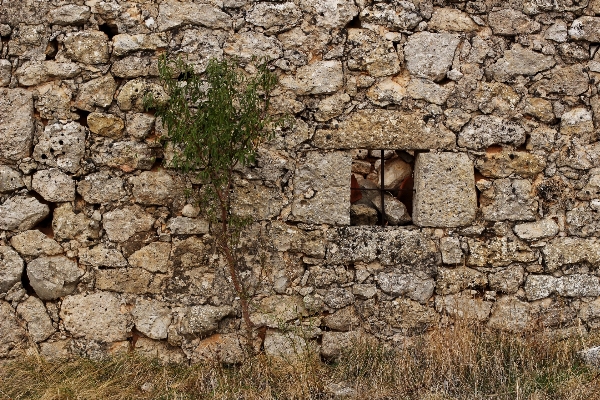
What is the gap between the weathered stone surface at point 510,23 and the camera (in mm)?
4617

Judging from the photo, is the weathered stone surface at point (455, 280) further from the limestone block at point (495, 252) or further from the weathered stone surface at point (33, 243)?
the weathered stone surface at point (33, 243)

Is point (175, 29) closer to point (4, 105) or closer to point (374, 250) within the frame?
point (4, 105)

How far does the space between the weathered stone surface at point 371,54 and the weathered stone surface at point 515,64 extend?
68 centimetres

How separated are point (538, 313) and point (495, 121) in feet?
4.30

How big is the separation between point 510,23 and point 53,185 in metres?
3.16

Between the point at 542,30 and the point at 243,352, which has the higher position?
the point at 542,30

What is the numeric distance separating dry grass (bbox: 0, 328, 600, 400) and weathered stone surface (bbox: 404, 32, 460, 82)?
5.54 feet

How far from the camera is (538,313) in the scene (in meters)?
4.64

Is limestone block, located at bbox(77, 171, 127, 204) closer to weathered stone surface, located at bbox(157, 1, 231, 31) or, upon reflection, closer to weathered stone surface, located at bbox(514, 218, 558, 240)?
weathered stone surface, located at bbox(157, 1, 231, 31)

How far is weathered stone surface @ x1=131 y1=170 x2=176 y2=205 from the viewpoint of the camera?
4480mm

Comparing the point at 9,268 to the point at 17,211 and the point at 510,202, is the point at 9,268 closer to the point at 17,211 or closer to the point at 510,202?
the point at 17,211

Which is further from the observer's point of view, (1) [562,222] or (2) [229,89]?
(1) [562,222]

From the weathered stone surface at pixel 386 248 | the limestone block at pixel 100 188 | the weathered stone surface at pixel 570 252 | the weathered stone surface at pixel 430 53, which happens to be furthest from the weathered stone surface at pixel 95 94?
the weathered stone surface at pixel 570 252

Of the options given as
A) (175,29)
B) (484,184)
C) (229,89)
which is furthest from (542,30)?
(175,29)
